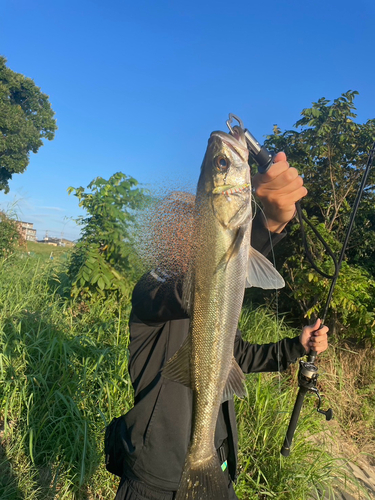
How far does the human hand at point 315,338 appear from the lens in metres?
2.43

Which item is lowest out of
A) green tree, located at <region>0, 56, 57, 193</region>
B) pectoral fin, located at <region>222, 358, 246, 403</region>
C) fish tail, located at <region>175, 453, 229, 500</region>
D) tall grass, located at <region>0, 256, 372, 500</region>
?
tall grass, located at <region>0, 256, 372, 500</region>

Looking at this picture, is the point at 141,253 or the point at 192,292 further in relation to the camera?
the point at 141,253

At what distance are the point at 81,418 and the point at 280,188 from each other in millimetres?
3447

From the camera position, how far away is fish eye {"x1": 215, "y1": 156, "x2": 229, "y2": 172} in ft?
4.88

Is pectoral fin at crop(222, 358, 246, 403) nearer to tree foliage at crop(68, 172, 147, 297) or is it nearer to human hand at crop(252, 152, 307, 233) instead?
human hand at crop(252, 152, 307, 233)

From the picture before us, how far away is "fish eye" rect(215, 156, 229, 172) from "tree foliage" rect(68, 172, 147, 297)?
3993 millimetres

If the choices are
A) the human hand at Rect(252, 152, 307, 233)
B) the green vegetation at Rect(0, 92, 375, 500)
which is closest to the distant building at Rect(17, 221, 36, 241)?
the green vegetation at Rect(0, 92, 375, 500)

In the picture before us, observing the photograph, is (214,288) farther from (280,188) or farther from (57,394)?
(57,394)

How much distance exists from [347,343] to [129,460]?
5.98 metres

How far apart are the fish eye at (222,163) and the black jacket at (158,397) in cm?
53

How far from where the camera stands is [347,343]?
269 inches

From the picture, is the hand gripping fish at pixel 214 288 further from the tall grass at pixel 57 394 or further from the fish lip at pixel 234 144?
the tall grass at pixel 57 394

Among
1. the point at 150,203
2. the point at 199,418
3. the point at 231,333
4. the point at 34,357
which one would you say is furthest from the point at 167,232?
the point at 34,357

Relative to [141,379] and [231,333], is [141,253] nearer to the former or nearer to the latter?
[231,333]
